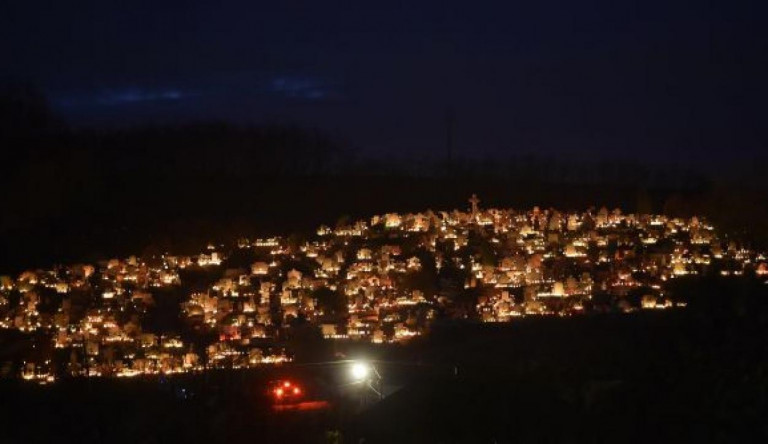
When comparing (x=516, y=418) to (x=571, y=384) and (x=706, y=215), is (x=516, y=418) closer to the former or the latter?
(x=571, y=384)

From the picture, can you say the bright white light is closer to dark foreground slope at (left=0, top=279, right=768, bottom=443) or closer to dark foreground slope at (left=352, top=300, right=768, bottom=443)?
dark foreground slope at (left=0, top=279, right=768, bottom=443)

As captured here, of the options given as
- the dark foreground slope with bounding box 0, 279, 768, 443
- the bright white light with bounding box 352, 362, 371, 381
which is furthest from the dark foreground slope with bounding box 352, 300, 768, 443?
the bright white light with bounding box 352, 362, 371, 381

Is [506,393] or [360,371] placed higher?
[506,393]

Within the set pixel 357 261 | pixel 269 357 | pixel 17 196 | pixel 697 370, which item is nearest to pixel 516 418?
pixel 697 370

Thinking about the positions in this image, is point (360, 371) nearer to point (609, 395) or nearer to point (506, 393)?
point (506, 393)

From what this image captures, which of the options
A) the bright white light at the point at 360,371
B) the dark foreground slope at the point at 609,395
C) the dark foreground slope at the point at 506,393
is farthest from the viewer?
the bright white light at the point at 360,371

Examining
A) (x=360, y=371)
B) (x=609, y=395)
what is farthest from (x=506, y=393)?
(x=360, y=371)

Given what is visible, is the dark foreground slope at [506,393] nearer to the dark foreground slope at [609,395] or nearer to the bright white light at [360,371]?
the dark foreground slope at [609,395]

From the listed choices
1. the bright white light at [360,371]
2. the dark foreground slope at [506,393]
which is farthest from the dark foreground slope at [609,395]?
the bright white light at [360,371]
